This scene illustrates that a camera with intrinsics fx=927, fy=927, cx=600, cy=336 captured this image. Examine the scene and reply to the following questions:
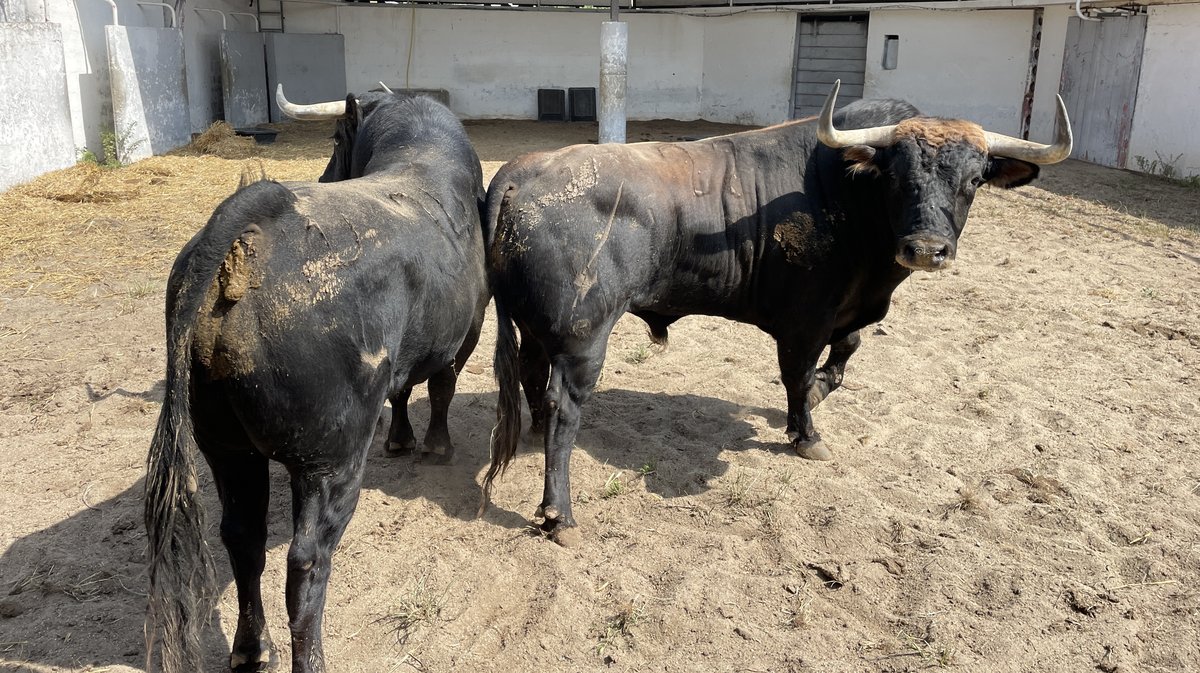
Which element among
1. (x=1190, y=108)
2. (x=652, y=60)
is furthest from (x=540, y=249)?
(x=652, y=60)

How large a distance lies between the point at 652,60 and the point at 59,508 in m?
16.9

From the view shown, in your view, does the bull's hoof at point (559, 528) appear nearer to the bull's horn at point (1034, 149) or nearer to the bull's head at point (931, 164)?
the bull's head at point (931, 164)

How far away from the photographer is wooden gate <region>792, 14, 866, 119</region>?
1695 cm

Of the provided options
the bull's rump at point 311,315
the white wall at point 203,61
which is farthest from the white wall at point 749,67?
the bull's rump at point 311,315

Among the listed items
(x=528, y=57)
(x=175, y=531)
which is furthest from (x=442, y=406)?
(x=528, y=57)

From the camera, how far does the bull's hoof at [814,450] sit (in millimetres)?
4711

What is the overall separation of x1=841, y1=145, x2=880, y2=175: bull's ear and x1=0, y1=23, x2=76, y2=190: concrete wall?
353 inches

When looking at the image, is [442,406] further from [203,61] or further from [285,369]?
[203,61]

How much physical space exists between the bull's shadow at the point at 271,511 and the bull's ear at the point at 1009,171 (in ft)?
5.54

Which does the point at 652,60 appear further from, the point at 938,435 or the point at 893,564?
the point at 893,564

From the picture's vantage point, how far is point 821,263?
4.42m

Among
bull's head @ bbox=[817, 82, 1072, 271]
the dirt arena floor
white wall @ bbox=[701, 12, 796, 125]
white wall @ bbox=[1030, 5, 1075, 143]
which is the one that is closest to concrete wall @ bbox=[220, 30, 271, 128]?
white wall @ bbox=[701, 12, 796, 125]

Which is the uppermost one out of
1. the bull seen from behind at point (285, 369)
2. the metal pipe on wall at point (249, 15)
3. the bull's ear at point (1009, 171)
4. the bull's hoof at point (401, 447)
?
the metal pipe on wall at point (249, 15)

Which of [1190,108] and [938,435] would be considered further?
[1190,108]
